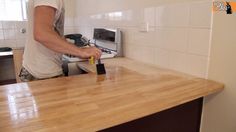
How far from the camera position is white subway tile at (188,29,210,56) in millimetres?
1044

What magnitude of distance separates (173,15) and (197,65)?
1.13 ft

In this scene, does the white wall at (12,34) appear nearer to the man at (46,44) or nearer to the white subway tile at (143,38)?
the man at (46,44)

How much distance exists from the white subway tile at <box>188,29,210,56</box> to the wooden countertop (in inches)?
6.2

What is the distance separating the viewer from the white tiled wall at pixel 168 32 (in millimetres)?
1072

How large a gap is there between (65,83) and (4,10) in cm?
269

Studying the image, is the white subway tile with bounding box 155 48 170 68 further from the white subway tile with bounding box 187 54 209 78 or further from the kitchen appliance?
the kitchen appliance

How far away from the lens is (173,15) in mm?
1218

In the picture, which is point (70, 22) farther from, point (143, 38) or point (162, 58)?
point (162, 58)

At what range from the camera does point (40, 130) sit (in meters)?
0.54

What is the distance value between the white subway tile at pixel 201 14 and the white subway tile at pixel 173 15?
0.12ft

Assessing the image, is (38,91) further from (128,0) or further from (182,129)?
(128,0)

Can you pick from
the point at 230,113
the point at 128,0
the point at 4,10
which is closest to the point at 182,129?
the point at 230,113

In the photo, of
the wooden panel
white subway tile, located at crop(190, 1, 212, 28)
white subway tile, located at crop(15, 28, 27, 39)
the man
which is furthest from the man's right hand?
white subway tile, located at crop(15, 28, 27, 39)

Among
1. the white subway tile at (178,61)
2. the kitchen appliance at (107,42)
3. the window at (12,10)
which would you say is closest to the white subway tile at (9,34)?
the window at (12,10)
